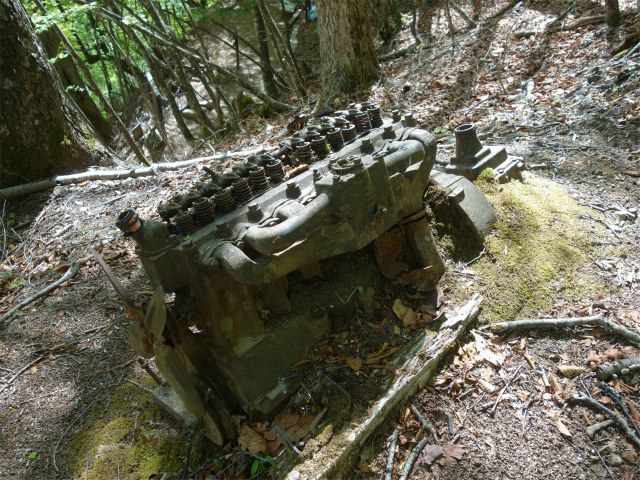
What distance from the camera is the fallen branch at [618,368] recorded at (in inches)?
109

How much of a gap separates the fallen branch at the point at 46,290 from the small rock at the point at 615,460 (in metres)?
4.61

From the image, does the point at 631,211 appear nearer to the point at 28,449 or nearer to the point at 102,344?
the point at 102,344

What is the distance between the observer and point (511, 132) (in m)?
5.77

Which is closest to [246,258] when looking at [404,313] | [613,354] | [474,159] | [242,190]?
[242,190]

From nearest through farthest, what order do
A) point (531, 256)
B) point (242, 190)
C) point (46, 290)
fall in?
point (242, 190) < point (531, 256) < point (46, 290)

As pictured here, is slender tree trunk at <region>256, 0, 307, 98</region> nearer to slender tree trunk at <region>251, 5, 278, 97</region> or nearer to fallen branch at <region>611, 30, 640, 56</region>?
slender tree trunk at <region>251, 5, 278, 97</region>

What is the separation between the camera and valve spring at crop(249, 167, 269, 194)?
2979 mm

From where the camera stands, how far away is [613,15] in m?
6.75

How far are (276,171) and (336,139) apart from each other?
23.5 inches

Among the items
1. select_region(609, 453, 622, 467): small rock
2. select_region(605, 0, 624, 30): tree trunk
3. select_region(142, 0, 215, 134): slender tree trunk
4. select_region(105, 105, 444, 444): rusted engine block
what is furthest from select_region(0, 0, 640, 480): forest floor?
select_region(142, 0, 215, 134): slender tree trunk

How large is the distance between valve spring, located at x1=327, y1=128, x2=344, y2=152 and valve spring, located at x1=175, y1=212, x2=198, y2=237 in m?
1.31

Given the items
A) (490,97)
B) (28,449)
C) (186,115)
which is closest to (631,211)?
(490,97)

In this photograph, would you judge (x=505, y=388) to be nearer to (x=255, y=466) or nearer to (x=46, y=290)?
(x=255, y=466)

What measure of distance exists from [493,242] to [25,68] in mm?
5717
